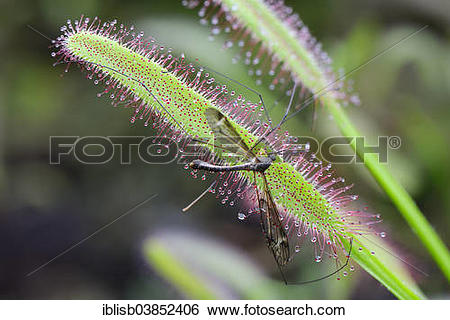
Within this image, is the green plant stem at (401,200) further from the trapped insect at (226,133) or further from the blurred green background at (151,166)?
the blurred green background at (151,166)

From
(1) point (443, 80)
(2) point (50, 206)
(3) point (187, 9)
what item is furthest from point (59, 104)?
(1) point (443, 80)

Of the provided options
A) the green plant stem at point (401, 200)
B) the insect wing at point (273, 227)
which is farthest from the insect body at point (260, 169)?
the green plant stem at point (401, 200)

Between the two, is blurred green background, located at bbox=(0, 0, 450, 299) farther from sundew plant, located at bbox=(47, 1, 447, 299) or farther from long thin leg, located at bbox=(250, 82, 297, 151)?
sundew plant, located at bbox=(47, 1, 447, 299)

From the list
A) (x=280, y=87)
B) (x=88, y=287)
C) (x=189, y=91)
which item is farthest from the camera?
(x=88, y=287)

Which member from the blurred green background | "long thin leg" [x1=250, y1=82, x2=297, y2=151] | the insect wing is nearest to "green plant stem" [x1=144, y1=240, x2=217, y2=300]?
the blurred green background

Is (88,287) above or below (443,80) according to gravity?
below

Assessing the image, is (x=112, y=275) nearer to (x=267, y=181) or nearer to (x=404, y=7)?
(x=267, y=181)

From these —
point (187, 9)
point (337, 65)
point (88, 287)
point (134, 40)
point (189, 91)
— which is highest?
point (187, 9)
